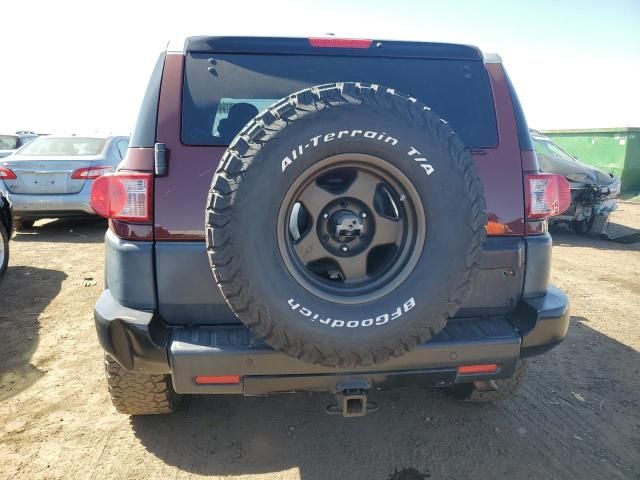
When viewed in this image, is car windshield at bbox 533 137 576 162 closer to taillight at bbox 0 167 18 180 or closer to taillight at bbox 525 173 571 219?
taillight at bbox 525 173 571 219

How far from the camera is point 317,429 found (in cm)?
266

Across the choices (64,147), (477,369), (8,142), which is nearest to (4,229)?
(64,147)

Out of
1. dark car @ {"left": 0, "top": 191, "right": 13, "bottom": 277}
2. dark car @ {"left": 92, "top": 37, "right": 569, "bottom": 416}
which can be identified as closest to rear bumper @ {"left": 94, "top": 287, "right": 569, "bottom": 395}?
dark car @ {"left": 92, "top": 37, "right": 569, "bottom": 416}

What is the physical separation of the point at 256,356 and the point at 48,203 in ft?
21.5

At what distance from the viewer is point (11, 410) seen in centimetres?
279

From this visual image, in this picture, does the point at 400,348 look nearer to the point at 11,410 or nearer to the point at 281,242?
the point at 281,242

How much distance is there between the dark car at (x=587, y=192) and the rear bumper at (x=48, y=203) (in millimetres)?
7627

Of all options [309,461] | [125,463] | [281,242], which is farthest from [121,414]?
[281,242]

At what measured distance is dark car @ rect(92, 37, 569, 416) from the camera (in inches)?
68.2

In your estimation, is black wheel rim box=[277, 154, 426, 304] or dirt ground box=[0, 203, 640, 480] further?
dirt ground box=[0, 203, 640, 480]

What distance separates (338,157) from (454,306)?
75 cm

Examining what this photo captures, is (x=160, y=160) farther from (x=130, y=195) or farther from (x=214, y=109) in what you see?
(x=214, y=109)

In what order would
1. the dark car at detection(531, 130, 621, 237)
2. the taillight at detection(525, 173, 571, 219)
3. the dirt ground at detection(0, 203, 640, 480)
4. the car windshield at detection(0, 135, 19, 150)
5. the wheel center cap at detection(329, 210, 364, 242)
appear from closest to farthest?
the wheel center cap at detection(329, 210, 364, 242), the taillight at detection(525, 173, 571, 219), the dirt ground at detection(0, 203, 640, 480), the dark car at detection(531, 130, 621, 237), the car windshield at detection(0, 135, 19, 150)

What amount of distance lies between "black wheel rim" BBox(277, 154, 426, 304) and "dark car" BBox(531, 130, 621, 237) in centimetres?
707
